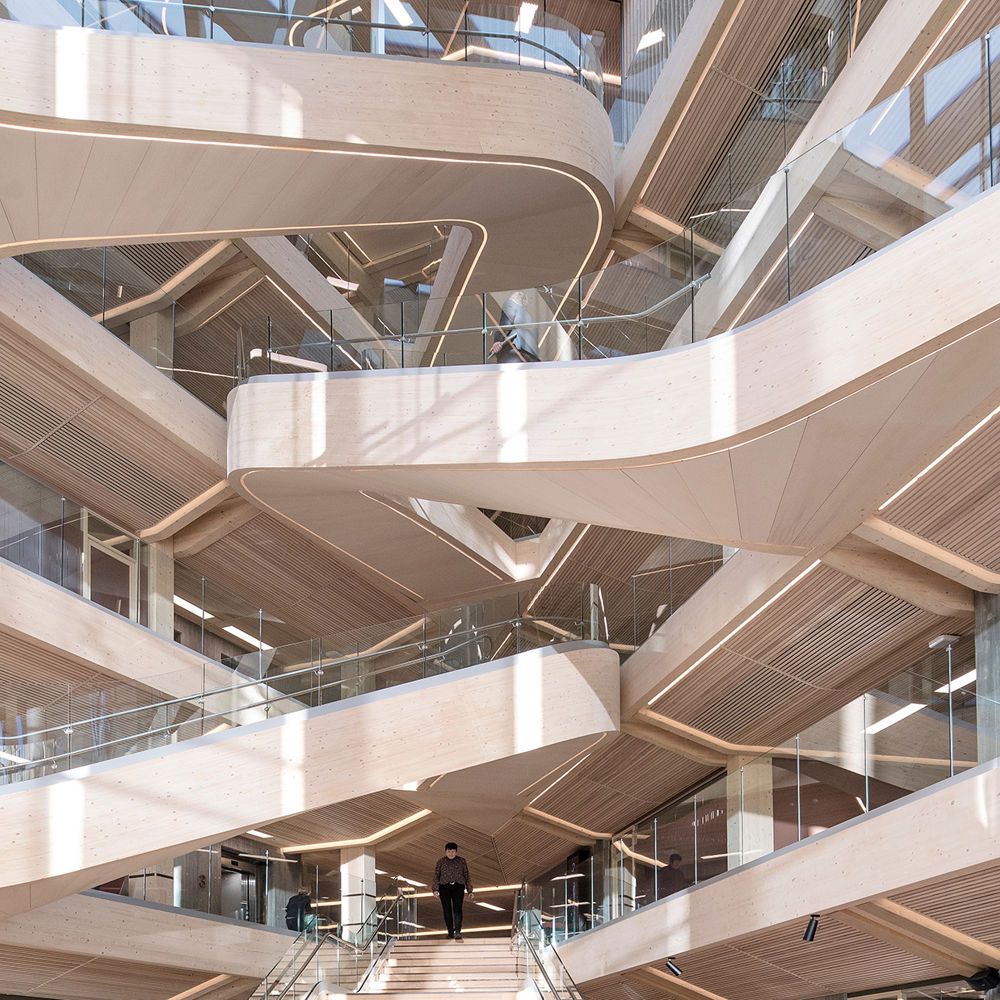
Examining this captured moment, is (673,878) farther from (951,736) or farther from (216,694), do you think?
Result: (951,736)

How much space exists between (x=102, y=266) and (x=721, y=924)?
9.18m

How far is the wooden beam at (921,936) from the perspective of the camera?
29.8ft

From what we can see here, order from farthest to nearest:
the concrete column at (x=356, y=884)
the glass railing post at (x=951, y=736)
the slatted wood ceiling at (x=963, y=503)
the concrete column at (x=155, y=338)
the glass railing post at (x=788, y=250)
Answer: the concrete column at (x=356, y=884) → the concrete column at (x=155, y=338) → the glass railing post at (x=951, y=736) → the slatted wood ceiling at (x=963, y=503) → the glass railing post at (x=788, y=250)

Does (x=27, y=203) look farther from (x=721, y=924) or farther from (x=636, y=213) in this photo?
(x=721, y=924)

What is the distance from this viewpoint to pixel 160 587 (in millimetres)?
15312

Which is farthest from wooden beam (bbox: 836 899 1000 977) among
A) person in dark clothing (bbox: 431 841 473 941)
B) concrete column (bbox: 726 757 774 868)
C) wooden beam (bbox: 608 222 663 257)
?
wooden beam (bbox: 608 222 663 257)

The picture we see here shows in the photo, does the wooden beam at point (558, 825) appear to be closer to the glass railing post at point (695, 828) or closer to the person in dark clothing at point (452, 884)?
the person in dark clothing at point (452, 884)

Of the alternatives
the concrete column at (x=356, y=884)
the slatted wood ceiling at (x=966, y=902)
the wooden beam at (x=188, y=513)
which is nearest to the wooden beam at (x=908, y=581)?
the slatted wood ceiling at (x=966, y=902)

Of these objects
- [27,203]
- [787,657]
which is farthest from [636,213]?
[27,203]

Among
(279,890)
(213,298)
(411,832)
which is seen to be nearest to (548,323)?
(213,298)

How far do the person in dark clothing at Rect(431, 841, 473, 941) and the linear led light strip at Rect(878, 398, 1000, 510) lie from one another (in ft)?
22.3

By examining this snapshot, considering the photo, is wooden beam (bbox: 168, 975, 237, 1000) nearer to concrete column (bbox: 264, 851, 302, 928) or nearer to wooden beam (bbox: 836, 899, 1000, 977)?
concrete column (bbox: 264, 851, 302, 928)

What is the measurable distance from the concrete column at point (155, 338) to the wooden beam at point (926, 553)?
8.06m

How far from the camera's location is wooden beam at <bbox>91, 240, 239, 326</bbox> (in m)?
14.9
